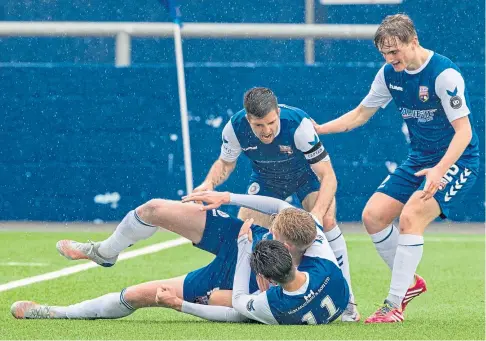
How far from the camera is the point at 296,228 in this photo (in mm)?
7535

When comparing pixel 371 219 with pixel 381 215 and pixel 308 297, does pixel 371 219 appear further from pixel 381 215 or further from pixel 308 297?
pixel 308 297

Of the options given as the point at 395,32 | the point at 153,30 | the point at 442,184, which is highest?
the point at 153,30

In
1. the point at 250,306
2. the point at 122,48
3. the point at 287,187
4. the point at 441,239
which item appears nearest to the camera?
the point at 250,306

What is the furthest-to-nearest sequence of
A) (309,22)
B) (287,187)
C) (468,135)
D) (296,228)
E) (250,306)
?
(309,22) → (287,187) → (468,135) → (250,306) → (296,228)

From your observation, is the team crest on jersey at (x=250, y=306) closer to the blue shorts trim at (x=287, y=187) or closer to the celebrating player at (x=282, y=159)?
the celebrating player at (x=282, y=159)

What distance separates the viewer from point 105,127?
53.3 feet

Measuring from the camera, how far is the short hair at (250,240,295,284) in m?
7.31

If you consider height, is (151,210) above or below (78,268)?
above

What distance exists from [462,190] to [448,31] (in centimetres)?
1171

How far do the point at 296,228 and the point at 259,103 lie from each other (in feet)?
4.00

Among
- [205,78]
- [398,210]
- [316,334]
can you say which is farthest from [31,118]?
[316,334]

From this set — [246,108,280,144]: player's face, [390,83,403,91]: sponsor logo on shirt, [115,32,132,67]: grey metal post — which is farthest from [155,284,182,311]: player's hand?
[115,32,132,67]: grey metal post

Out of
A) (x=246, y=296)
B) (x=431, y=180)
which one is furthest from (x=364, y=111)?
(x=246, y=296)

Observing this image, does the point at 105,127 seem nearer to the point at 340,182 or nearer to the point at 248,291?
the point at 340,182
